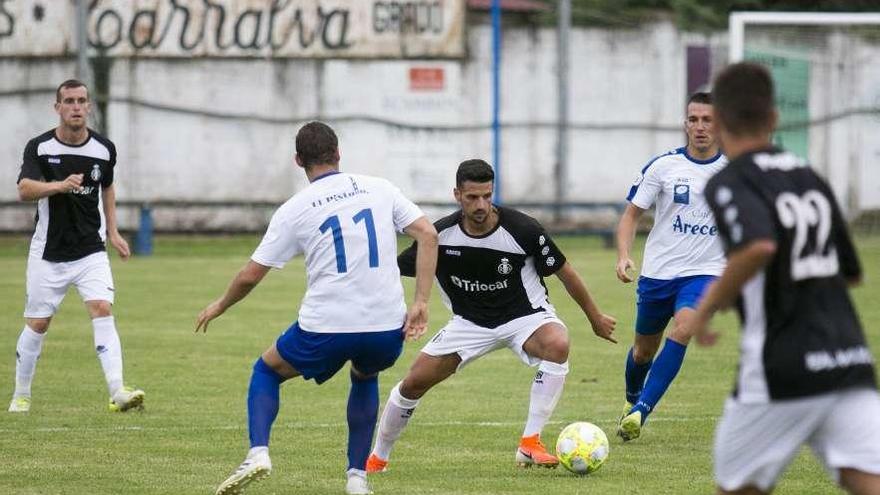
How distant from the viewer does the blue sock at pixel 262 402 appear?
703cm

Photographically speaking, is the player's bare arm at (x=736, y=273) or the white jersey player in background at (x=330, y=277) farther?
the white jersey player in background at (x=330, y=277)

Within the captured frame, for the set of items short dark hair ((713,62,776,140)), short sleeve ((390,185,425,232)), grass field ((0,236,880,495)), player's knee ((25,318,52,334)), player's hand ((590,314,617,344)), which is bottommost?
grass field ((0,236,880,495))

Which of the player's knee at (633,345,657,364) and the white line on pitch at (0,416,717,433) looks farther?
the player's knee at (633,345,657,364)

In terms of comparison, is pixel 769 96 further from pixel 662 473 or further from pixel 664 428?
pixel 664 428

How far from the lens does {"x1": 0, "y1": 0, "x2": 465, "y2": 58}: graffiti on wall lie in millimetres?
27203

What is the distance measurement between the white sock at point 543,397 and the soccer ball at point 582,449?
220mm

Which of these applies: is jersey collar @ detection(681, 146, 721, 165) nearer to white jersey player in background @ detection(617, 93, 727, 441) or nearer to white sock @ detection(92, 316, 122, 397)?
white jersey player in background @ detection(617, 93, 727, 441)

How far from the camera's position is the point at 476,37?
28.5m

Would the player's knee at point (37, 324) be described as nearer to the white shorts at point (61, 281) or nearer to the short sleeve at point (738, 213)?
the white shorts at point (61, 281)

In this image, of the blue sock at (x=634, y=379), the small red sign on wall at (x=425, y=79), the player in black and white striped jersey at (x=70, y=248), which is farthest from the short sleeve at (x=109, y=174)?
the small red sign on wall at (x=425, y=79)

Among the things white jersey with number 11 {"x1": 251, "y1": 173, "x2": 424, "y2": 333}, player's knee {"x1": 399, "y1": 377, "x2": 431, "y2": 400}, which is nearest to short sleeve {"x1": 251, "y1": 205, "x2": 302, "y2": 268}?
white jersey with number 11 {"x1": 251, "y1": 173, "x2": 424, "y2": 333}

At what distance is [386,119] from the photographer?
92.7ft

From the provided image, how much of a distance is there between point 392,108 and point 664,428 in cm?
1922

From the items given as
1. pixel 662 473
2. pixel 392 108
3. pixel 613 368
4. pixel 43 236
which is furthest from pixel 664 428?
pixel 392 108
